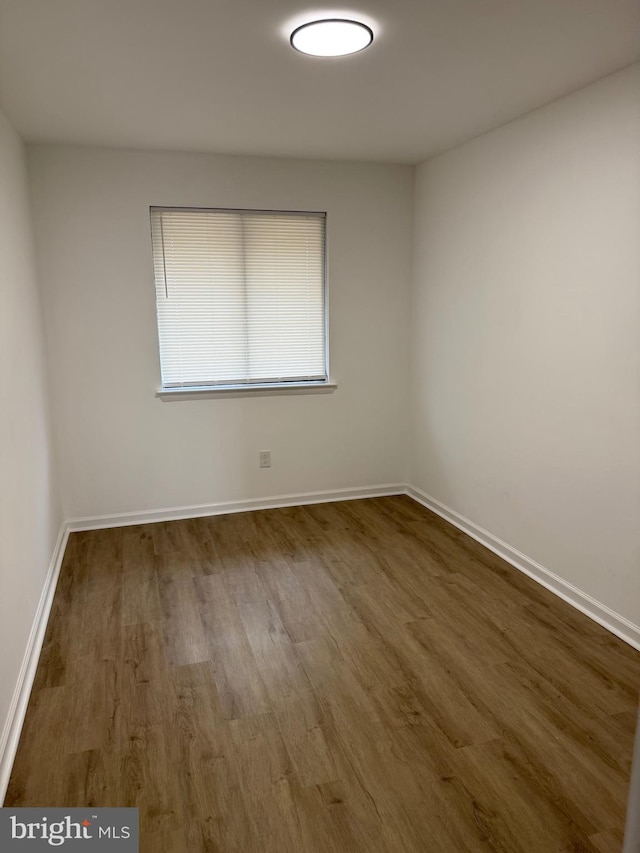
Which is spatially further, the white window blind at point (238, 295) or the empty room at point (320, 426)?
the white window blind at point (238, 295)

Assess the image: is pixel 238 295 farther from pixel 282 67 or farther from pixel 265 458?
pixel 282 67

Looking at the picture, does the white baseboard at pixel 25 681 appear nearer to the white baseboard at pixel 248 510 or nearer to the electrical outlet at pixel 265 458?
the white baseboard at pixel 248 510

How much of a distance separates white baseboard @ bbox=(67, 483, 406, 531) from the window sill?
77cm

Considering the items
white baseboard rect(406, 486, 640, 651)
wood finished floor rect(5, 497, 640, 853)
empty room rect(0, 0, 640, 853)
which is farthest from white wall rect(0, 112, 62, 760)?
white baseboard rect(406, 486, 640, 651)

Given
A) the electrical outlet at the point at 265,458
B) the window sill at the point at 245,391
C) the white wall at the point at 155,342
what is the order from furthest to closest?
the electrical outlet at the point at 265,458
the window sill at the point at 245,391
the white wall at the point at 155,342

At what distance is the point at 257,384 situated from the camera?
13.6ft

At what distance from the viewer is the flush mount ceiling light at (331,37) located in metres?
1.96

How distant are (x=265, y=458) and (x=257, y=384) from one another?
21.4 inches

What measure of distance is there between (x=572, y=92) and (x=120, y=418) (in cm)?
313

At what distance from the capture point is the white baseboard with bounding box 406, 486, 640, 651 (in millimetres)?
2602

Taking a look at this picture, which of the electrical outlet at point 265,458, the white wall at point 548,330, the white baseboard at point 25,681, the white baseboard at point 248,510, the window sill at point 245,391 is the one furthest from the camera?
the electrical outlet at point 265,458

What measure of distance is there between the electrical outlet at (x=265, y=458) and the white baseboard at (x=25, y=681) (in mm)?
1487

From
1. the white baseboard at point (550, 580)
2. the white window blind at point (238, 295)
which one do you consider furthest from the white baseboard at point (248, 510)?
the white window blind at point (238, 295)

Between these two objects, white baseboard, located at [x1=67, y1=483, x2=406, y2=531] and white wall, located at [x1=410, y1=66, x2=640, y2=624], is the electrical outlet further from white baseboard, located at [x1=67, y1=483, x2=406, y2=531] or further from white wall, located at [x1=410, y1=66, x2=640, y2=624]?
white wall, located at [x1=410, y1=66, x2=640, y2=624]
